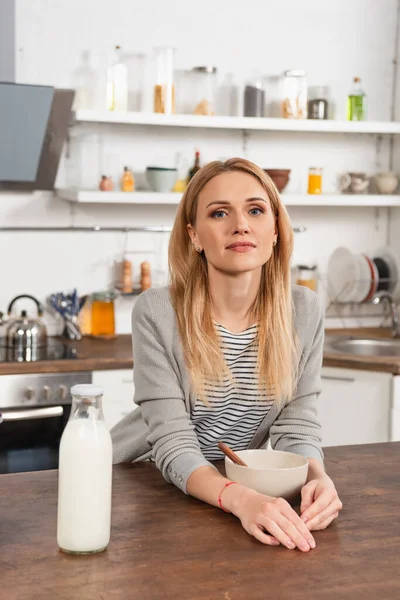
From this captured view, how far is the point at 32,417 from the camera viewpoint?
127 inches

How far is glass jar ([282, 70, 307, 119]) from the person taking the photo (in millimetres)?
3914

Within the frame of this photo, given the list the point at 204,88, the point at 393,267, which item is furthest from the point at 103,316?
the point at 393,267

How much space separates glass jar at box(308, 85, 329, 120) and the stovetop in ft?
5.00

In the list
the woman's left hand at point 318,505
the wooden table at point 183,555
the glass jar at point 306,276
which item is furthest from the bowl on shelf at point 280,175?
the woman's left hand at point 318,505

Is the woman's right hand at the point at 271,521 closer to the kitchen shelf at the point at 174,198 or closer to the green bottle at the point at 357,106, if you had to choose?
the kitchen shelf at the point at 174,198

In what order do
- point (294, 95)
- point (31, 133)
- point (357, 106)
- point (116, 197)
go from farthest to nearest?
point (357, 106), point (294, 95), point (116, 197), point (31, 133)

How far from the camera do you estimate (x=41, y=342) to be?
11.3 ft

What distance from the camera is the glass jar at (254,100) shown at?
12.7ft

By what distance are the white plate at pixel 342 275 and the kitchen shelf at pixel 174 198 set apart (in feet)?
0.88

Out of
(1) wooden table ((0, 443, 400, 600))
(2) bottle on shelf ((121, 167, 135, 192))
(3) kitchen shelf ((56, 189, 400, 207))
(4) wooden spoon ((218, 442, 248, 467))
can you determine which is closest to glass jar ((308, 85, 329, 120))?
(3) kitchen shelf ((56, 189, 400, 207))

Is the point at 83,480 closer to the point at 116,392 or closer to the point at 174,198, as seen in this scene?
the point at 116,392

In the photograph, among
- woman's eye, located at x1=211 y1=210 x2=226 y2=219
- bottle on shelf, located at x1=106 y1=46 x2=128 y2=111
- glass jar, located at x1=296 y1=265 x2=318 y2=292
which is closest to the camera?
woman's eye, located at x1=211 y1=210 x2=226 y2=219

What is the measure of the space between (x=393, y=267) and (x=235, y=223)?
2.55m

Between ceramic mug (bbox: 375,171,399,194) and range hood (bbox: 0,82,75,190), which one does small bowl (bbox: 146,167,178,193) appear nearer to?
range hood (bbox: 0,82,75,190)
